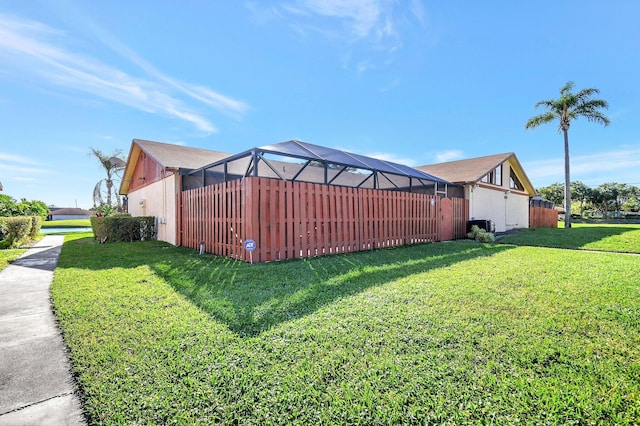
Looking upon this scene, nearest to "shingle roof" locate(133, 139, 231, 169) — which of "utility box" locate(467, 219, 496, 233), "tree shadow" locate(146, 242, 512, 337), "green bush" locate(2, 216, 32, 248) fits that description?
"green bush" locate(2, 216, 32, 248)

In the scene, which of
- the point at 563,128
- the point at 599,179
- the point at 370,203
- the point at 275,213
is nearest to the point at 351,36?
the point at 370,203

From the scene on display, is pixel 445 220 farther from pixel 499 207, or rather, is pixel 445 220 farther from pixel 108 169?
pixel 108 169

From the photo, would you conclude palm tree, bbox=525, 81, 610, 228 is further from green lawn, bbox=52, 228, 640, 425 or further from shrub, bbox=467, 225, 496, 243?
green lawn, bbox=52, 228, 640, 425

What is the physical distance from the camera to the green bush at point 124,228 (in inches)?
453

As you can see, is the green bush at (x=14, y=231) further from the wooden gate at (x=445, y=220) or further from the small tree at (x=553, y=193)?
the small tree at (x=553, y=193)

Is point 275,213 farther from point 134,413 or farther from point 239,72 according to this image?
point 239,72

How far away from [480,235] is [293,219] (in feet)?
31.6

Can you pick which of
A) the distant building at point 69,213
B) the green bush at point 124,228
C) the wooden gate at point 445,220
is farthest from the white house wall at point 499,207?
A: the distant building at point 69,213

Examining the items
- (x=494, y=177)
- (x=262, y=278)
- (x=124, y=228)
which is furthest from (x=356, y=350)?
(x=494, y=177)

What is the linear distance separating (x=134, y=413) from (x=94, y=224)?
1384cm

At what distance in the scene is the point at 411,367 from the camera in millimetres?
2133

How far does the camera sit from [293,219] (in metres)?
7.25

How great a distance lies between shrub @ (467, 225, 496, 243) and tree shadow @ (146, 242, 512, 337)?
5788mm

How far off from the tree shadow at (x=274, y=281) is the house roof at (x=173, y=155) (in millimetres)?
5469
